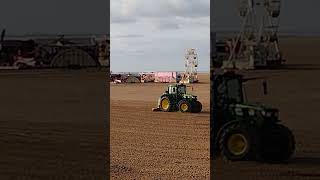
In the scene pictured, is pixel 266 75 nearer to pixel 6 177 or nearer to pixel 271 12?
pixel 271 12

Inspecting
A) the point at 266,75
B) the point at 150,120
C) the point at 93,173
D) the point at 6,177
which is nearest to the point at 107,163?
the point at 93,173

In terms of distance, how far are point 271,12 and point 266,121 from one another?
150 centimetres

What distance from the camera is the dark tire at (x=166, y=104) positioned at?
43.9ft

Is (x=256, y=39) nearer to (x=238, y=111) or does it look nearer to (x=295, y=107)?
(x=238, y=111)

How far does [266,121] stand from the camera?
6.48m

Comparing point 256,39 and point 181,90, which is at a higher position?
point 256,39

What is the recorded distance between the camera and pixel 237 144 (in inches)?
251

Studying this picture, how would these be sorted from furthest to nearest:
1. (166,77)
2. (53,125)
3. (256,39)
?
(166,77)
(53,125)
(256,39)

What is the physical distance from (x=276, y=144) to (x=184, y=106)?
693 cm

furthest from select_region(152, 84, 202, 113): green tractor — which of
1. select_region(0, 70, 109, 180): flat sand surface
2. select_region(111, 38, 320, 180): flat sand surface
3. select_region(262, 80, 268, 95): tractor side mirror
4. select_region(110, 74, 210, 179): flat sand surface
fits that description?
select_region(262, 80, 268, 95): tractor side mirror

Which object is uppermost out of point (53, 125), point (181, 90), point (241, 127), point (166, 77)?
point (166, 77)

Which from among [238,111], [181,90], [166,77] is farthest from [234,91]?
[166,77]

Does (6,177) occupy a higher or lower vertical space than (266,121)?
lower

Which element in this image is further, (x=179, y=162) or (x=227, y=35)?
(x=179, y=162)
